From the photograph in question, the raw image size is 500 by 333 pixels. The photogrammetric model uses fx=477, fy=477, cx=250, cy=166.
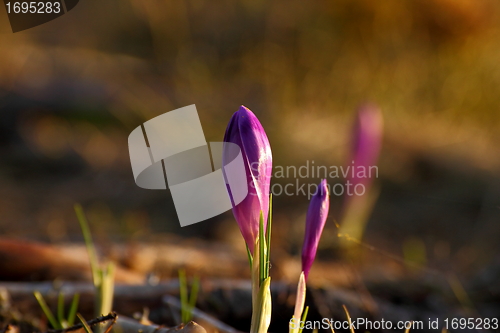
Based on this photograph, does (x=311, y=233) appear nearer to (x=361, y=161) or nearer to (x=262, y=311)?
(x=262, y=311)

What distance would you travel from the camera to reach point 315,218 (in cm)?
76

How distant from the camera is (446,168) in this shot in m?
3.26

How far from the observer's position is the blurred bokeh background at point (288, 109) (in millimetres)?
2949

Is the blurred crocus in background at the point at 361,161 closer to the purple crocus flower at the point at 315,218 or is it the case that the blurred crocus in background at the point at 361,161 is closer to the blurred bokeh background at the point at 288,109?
the blurred bokeh background at the point at 288,109

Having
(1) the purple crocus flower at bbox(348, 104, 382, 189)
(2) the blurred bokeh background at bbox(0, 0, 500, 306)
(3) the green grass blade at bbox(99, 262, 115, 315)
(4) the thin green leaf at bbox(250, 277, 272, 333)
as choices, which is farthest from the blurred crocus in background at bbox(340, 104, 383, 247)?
(4) the thin green leaf at bbox(250, 277, 272, 333)

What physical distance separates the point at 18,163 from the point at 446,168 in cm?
333

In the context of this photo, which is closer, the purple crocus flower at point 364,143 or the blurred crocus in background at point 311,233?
the blurred crocus in background at point 311,233

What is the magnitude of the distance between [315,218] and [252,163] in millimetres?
150

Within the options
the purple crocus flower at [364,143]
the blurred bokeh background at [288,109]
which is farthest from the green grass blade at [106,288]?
the purple crocus flower at [364,143]

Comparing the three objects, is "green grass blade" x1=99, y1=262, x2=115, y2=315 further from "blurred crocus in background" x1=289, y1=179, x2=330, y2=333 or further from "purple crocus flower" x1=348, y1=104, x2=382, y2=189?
"purple crocus flower" x1=348, y1=104, x2=382, y2=189

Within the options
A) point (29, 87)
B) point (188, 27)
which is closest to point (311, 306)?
point (29, 87)

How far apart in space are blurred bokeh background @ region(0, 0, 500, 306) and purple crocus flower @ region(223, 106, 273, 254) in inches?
48.9

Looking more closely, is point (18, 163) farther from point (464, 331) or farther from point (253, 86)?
point (464, 331)

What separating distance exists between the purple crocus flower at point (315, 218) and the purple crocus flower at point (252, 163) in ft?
0.25
